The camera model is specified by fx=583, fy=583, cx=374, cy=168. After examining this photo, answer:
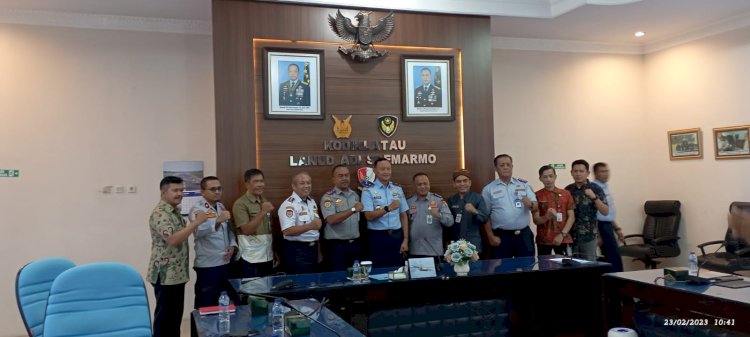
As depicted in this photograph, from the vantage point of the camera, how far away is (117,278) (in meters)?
3.07

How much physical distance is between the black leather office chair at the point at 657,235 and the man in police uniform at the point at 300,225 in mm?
4471

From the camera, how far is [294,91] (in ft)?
19.4

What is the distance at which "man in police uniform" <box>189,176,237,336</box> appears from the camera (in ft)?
16.0

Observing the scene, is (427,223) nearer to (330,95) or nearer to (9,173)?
(330,95)

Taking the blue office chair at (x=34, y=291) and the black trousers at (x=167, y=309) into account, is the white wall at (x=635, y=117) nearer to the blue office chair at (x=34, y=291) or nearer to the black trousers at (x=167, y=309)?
the black trousers at (x=167, y=309)

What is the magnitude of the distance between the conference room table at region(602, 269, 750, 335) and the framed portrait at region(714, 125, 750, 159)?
4088 mm

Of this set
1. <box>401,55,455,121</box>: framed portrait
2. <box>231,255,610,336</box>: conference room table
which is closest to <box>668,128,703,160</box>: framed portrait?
<box>401,55,455,121</box>: framed portrait

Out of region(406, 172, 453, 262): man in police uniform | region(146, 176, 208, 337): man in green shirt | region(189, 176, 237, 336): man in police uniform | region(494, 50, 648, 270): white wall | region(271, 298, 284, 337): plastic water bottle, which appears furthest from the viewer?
region(494, 50, 648, 270): white wall

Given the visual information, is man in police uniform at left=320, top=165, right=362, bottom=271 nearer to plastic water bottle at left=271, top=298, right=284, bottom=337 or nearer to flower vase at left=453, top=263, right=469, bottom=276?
flower vase at left=453, top=263, right=469, bottom=276

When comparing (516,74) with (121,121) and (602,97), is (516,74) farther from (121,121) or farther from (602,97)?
(121,121)

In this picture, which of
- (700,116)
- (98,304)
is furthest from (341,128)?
(700,116)

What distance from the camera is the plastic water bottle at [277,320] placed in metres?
2.71

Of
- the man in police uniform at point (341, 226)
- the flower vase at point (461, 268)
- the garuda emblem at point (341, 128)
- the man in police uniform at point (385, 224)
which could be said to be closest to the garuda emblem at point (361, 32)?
the garuda emblem at point (341, 128)

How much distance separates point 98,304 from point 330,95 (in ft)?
11.6
